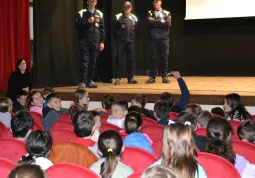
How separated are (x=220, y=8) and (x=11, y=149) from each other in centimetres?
741

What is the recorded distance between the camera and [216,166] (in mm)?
2215

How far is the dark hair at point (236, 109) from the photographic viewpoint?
420 centimetres

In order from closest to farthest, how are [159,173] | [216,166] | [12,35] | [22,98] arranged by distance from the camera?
[159,173], [216,166], [22,98], [12,35]

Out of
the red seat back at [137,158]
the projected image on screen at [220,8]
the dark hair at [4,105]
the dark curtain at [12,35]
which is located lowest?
the red seat back at [137,158]

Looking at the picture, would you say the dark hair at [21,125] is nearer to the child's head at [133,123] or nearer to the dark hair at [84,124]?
the dark hair at [84,124]

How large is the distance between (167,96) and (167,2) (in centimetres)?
602

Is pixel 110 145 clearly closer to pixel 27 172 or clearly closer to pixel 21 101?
pixel 27 172

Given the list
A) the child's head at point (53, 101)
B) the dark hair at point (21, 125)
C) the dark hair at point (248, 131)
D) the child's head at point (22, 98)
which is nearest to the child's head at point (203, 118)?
the dark hair at point (248, 131)

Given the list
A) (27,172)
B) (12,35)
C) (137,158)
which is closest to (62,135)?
(137,158)

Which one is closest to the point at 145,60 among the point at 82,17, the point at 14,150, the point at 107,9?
the point at 107,9

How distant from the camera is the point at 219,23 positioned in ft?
32.9

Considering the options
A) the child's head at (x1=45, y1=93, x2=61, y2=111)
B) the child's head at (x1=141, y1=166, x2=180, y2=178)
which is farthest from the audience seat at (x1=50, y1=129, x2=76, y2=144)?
the child's head at (x1=141, y1=166, x2=180, y2=178)

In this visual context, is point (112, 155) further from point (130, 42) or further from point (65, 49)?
point (65, 49)

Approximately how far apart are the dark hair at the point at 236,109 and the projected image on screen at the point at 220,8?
5209 mm
